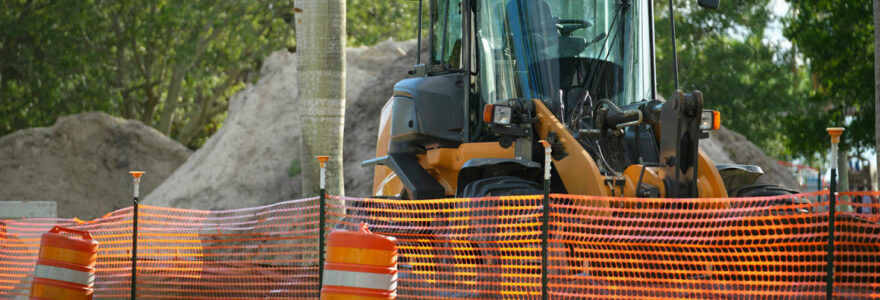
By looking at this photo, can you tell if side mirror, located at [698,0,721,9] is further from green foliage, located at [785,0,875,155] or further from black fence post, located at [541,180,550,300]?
green foliage, located at [785,0,875,155]

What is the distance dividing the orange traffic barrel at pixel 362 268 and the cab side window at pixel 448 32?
2.96 metres

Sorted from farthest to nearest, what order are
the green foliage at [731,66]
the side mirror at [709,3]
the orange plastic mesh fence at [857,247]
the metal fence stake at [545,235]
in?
1. the green foliage at [731,66]
2. the side mirror at [709,3]
3. the metal fence stake at [545,235]
4. the orange plastic mesh fence at [857,247]

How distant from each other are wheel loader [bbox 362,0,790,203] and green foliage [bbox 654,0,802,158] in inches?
793

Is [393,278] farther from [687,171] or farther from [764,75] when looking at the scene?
[764,75]

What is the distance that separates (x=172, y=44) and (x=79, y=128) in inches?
272

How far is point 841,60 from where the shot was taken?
59.6 ft

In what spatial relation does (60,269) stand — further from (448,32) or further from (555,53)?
(555,53)

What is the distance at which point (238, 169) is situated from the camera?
55.9 ft

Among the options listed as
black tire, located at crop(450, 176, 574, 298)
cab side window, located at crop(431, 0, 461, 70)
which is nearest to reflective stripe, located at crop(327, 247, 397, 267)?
black tire, located at crop(450, 176, 574, 298)

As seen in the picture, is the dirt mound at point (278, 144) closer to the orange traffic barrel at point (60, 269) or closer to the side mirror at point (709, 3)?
the orange traffic barrel at point (60, 269)

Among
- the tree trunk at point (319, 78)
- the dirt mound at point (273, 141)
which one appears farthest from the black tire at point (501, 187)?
the dirt mound at point (273, 141)

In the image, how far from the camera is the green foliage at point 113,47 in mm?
24219

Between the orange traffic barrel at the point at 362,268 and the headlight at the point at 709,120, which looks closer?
the orange traffic barrel at the point at 362,268

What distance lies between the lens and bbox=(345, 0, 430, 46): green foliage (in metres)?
24.6
